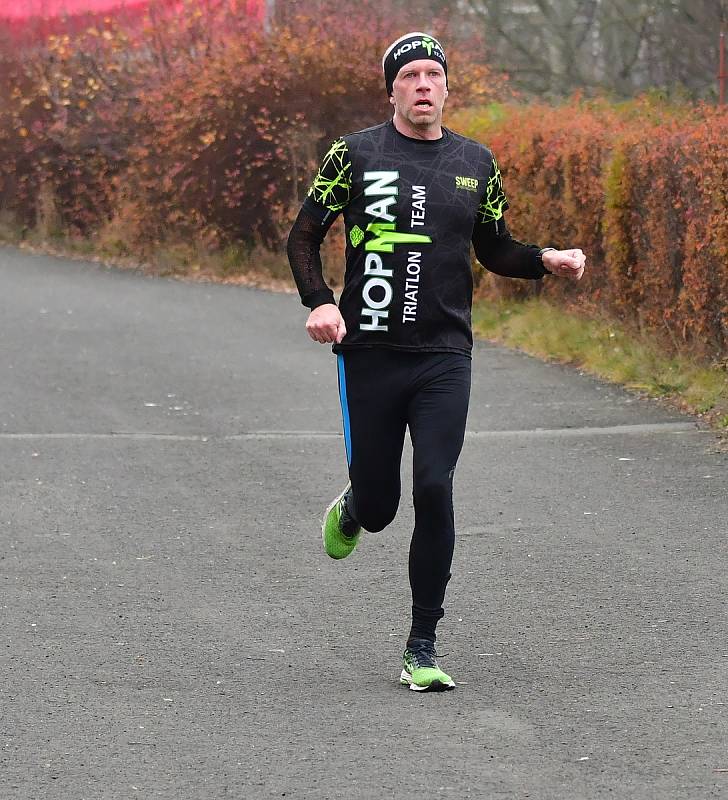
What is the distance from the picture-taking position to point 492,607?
661 centimetres

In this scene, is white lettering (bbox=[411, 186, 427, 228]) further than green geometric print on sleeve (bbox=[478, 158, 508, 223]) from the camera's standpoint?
No

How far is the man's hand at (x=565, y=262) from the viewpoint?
566cm

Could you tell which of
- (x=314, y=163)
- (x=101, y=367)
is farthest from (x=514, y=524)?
(x=314, y=163)

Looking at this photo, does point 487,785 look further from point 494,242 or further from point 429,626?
point 494,242

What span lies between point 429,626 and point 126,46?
20.1 metres

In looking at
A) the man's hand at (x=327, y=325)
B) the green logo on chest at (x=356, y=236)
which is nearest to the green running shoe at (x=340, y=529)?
the man's hand at (x=327, y=325)

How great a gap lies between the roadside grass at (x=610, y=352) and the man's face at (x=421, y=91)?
5.23 m

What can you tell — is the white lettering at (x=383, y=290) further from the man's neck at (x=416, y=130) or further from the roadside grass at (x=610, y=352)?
the roadside grass at (x=610, y=352)

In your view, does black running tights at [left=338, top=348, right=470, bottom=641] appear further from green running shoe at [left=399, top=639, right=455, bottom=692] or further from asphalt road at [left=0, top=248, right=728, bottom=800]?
asphalt road at [left=0, top=248, right=728, bottom=800]

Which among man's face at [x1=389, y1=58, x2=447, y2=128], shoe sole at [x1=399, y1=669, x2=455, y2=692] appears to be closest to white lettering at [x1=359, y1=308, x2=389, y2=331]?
man's face at [x1=389, y1=58, x2=447, y2=128]

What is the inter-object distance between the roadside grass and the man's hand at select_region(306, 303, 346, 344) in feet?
17.5

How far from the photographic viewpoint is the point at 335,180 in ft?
18.3

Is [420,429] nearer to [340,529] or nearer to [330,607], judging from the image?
[340,529]

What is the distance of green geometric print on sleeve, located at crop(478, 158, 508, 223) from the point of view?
5742 mm
